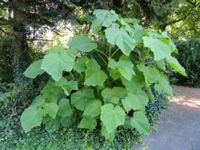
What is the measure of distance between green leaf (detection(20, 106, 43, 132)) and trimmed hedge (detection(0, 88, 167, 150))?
230mm

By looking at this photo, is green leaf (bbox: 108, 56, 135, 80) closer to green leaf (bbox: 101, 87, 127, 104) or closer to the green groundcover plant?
the green groundcover plant

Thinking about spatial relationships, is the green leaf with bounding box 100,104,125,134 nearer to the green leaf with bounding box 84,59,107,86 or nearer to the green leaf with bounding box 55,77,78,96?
the green leaf with bounding box 84,59,107,86

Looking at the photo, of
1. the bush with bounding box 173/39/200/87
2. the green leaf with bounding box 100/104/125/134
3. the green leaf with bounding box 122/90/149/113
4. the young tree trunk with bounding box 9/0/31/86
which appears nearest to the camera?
the green leaf with bounding box 100/104/125/134

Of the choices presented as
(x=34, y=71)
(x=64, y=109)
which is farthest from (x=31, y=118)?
(x=34, y=71)

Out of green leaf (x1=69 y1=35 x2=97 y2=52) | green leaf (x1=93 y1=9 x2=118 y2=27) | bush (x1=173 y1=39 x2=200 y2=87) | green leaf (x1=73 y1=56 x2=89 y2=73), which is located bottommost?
bush (x1=173 y1=39 x2=200 y2=87)

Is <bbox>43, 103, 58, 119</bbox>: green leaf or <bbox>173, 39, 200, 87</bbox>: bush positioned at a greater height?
<bbox>43, 103, 58, 119</bbox>: green leaf

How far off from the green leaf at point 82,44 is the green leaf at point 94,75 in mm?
151

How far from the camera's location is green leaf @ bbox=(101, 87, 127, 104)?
364 centimetres

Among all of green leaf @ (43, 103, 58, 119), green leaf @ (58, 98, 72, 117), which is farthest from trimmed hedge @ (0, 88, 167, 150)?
green leaf @ (43, 103, 58, 119)

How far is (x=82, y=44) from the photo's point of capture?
3754 millimetres

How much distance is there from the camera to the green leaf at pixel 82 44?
371 cm

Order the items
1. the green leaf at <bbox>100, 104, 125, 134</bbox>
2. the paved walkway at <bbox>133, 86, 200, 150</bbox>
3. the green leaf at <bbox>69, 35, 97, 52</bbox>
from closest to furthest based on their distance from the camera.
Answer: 1. the green leaf at <bbox>100, 104, 125, 134</bbox>
2. the green leaf at <bbox>69, 35, 97, 52</bbox>
3. the paved walkway at <bbox>133, 86, 200, 150</bbox>

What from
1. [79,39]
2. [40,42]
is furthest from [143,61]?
[40,42]

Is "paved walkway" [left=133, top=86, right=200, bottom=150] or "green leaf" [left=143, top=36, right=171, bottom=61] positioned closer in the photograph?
"green leaf" [left=143, top=36, right=171, bottom=61]
